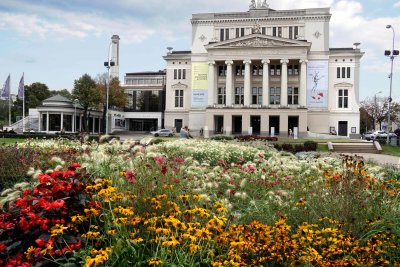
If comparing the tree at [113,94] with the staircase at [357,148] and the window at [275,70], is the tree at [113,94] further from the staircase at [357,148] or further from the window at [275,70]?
the staircase at [357,148]

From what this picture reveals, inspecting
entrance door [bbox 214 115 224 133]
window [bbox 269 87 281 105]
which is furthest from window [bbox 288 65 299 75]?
entrance door [bbox 214 115 224 133]

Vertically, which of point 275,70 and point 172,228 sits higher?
point 275,70

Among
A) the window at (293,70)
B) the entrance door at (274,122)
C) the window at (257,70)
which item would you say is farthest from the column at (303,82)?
the window at (257,70)

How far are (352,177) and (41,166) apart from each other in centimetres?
865

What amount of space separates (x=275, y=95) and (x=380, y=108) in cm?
4258

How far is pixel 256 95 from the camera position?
71.1 metres

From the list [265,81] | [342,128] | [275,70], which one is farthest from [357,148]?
[275,70]

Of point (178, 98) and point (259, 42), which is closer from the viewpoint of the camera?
point (259, 42)

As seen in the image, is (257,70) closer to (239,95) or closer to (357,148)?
(239,95)

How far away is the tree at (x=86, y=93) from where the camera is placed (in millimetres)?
68375

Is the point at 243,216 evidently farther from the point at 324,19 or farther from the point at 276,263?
the point at 324,19

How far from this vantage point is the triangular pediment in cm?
6531

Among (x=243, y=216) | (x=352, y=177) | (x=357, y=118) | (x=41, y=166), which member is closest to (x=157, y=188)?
(x=243, y=216)

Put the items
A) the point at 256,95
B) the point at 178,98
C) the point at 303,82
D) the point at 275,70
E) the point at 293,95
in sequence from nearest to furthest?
1. the point at 303,82
2. the point at 293,95
3. the point at 275,70
4. the point at 256,95
5. the point at 178,98
